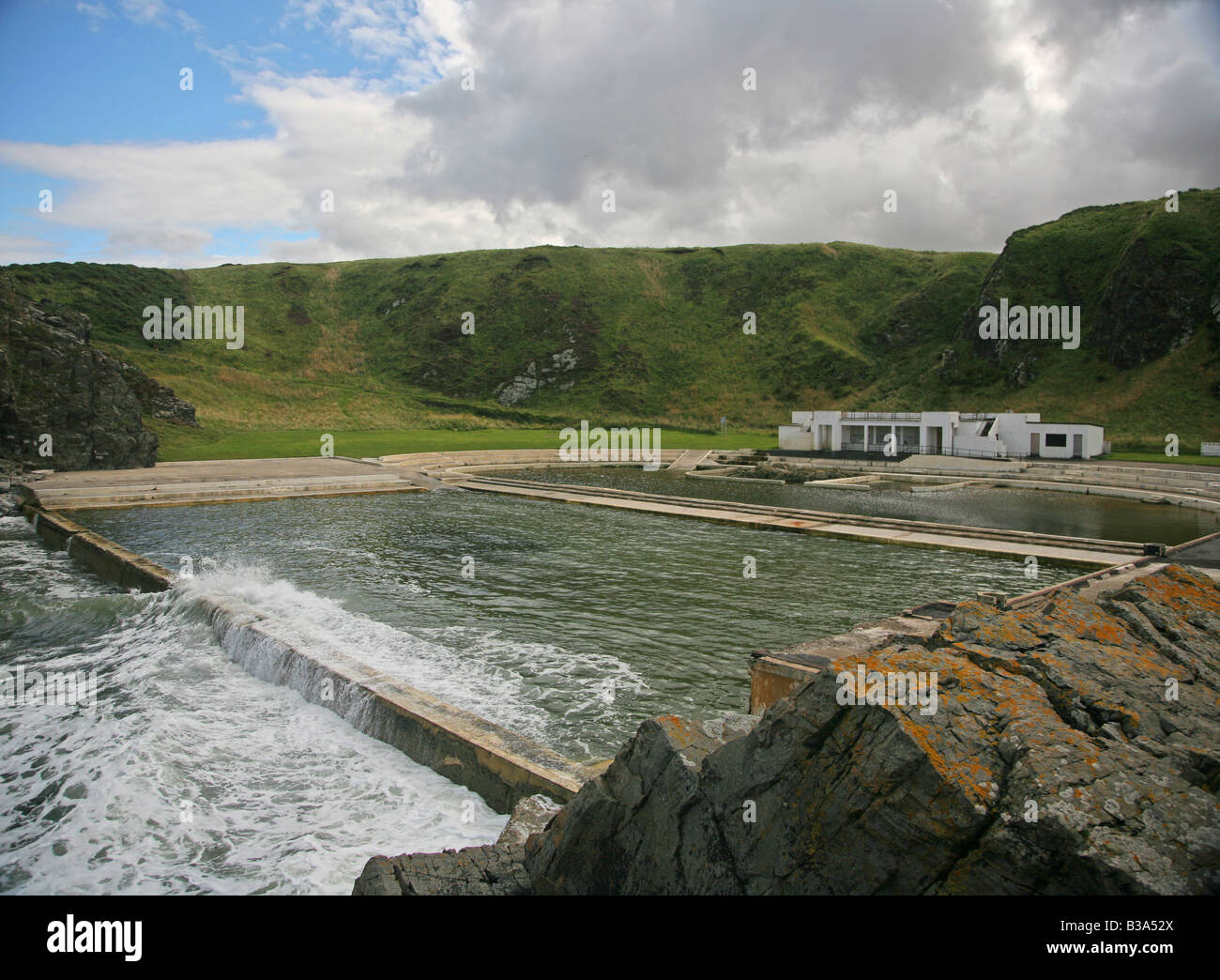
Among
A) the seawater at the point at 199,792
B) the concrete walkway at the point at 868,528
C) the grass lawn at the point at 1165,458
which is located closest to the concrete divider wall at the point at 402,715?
the seawater at the point at 199,792

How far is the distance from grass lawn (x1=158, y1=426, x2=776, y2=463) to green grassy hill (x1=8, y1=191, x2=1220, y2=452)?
85 centimetres

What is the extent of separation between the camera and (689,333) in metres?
95.7

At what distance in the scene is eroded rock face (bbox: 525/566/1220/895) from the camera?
3.17 m

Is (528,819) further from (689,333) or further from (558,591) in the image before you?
(689,333)

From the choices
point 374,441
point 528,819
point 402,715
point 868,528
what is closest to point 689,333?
point 374,441

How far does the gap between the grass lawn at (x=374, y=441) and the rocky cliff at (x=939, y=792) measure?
129 ft

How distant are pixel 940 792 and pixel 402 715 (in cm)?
648

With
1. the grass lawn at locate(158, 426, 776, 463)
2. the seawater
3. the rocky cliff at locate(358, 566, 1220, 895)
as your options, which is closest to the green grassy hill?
the grass lawn at locate(158, 426, 776, 463)

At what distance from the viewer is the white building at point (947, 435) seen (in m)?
45.5

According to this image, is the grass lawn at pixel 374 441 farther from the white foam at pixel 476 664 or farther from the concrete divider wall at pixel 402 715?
the concrete divider wall at pixel 402 715

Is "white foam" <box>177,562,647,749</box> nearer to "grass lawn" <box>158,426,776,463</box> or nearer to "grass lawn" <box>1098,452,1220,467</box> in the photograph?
"grass lawn" <box>158,426,776,463</box>
